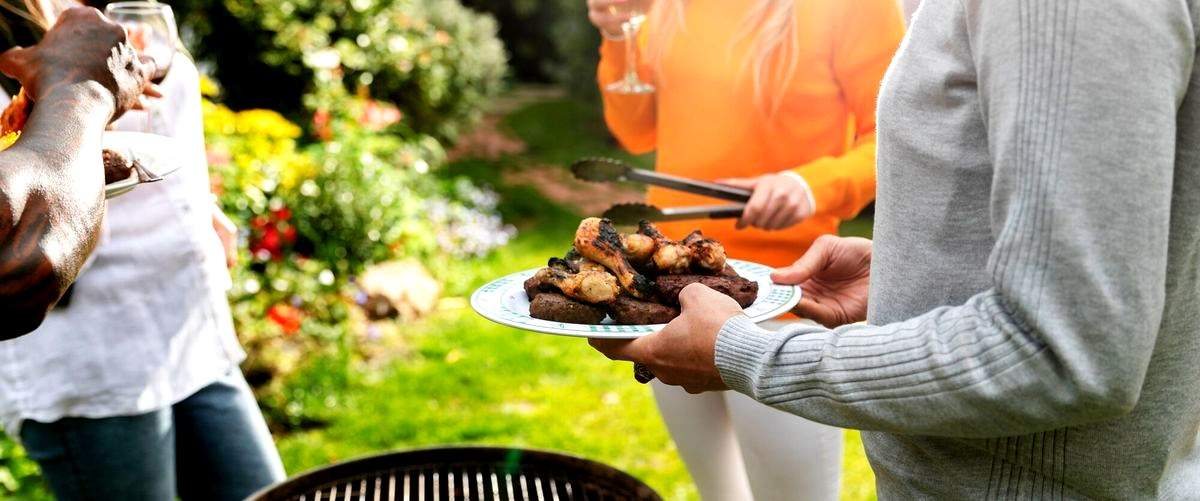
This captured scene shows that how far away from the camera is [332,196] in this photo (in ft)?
15.1

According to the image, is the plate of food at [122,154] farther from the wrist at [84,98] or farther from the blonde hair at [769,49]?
the blonde hair at [769,49]

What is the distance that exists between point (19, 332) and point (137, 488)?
4.01 ft

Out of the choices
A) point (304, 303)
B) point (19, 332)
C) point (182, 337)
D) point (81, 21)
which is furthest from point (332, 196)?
point (19, 332)

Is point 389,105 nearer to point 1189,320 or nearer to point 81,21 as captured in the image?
point 81,21

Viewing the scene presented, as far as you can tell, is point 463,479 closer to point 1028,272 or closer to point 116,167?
point 116,167

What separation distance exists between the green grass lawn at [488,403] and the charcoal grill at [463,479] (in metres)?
1.53

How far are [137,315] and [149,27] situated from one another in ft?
1.90

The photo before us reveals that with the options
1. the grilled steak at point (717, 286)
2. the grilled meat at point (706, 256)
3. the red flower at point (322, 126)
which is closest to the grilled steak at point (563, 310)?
the grilled steak at point (717, 286)

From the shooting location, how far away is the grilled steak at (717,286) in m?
1.44

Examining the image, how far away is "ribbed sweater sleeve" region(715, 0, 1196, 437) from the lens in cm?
85

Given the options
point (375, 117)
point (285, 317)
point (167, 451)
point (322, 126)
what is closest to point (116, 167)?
point (167, 451)

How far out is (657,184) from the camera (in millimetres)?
1991

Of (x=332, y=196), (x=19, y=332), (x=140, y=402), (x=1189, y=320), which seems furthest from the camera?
(x=332, y=196)

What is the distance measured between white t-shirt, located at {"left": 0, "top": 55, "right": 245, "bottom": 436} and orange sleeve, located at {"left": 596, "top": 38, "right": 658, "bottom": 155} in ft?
3.33
